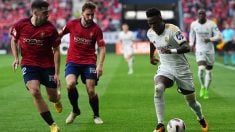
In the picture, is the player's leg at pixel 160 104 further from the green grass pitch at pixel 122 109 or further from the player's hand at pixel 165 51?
the green grass pitch at pixel 122 109

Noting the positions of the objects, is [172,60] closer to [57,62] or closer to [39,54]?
[57,62]

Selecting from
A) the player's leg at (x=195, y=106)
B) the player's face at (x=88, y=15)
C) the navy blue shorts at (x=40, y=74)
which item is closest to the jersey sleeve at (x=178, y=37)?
the player's leg at (x=195, y=106)

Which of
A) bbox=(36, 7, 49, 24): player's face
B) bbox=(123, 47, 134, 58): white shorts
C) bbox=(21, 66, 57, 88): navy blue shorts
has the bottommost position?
bbox=(123, 47, 134, 58): white shorts

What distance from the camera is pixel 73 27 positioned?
1384 cm

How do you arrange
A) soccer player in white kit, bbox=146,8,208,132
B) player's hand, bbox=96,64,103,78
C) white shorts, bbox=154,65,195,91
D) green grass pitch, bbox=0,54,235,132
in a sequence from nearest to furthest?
1. soccer player in white kit, bbox=146,8,208,132
2. white shorts, bbox=154,65,195,91
3. green grass pitch, bbox=0,54,235,132
4. player's hand, bbox=96,64,103,78

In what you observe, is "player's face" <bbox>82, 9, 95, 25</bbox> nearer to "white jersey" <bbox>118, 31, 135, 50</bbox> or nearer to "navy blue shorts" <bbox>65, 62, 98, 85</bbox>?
"navy blue shorts" <bbox>65, 62, 98, 85</bbox>

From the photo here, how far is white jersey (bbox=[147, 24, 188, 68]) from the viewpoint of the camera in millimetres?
12008

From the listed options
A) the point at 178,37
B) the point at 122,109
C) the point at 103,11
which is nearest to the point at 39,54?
the point at 178,37

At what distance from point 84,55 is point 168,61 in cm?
232

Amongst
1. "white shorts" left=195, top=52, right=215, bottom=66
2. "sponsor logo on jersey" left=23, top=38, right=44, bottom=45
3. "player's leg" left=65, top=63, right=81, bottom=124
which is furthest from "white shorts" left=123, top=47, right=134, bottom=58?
"sponsor logo on jersey" left=23, top=38, right=44, bottom=45

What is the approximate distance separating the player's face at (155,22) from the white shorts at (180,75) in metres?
0.81

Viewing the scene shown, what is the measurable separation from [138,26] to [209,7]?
23.8 feet

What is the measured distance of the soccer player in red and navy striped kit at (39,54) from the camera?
11.9 m

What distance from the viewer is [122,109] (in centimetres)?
1656
